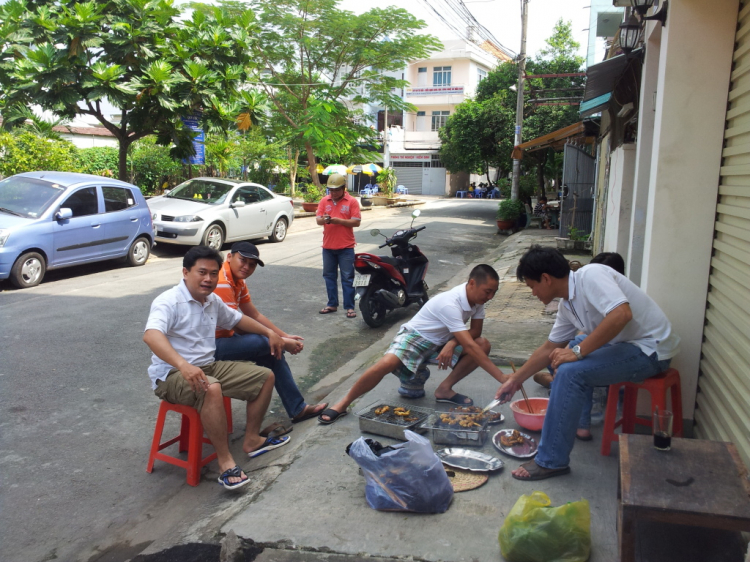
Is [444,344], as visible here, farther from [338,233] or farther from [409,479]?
[338,233]

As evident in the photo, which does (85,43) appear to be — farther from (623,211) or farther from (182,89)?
→ (623,211)

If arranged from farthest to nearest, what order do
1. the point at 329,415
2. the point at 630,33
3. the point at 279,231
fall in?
the point at 279,231, the point at 630,33, the point at 329,415

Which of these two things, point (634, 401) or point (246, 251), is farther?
point (246, 251)

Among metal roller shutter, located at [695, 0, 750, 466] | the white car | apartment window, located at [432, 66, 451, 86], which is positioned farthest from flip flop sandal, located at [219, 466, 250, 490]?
apartment window, located at [432, 66, 451, 86]

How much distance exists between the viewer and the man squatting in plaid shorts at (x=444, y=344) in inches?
163

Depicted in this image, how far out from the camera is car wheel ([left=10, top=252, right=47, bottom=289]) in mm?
8641

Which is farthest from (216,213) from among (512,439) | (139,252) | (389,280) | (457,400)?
(512,439)

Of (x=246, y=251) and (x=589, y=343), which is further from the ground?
(x=246, y=251)

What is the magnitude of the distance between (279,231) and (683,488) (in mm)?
13575

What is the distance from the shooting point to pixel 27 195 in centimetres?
946

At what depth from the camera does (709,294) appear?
3.83 metres

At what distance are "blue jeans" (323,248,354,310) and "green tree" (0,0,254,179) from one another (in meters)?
7.18

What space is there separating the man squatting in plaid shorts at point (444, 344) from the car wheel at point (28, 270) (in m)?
6.37

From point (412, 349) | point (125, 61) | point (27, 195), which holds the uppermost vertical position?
→ point (125, 61)
